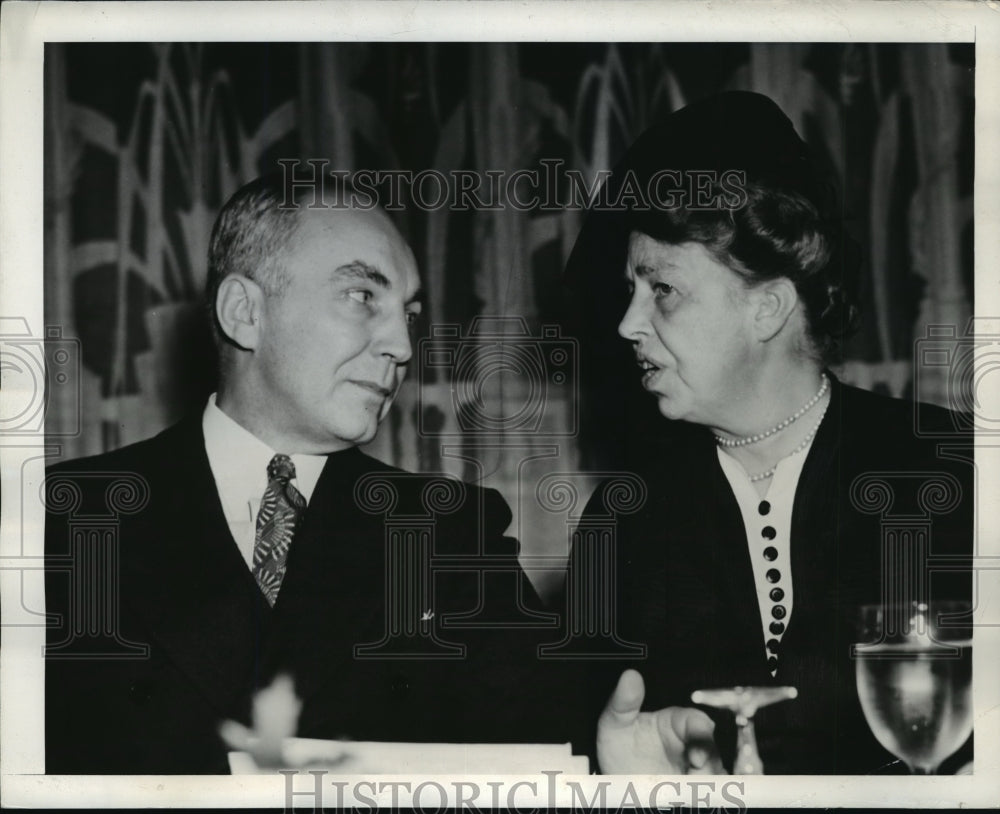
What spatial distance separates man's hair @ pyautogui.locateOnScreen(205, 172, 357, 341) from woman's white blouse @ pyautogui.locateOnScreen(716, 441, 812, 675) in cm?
107

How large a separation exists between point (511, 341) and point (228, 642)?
85cm

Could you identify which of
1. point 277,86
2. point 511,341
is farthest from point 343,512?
point 277,86

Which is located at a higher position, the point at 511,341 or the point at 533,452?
the point at 511,341

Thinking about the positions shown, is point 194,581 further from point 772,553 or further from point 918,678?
point 918,678

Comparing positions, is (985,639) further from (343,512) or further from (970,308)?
(343,512)

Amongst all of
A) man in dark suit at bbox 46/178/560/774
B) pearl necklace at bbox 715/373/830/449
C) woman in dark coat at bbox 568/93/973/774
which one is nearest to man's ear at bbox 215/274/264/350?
man in dark suit at bbox 46/178/560/774

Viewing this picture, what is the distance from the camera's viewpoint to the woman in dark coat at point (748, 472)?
89.7 inches

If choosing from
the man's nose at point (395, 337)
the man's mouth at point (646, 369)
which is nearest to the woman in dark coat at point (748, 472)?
the man's mouth at point (646, 369)

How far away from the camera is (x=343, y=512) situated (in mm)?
2297

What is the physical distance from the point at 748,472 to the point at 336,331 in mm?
903

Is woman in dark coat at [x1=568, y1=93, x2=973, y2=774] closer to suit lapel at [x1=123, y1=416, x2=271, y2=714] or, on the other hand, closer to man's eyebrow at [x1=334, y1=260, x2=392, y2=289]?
man's eyebrow at [x1=334, y1=260, x2=392, y2=289]

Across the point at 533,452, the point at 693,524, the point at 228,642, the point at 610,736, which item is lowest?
the point at 610,736

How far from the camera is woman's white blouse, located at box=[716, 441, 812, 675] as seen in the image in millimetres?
2283

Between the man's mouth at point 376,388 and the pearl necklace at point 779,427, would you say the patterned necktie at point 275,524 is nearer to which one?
the man's mouth at point 376,388
